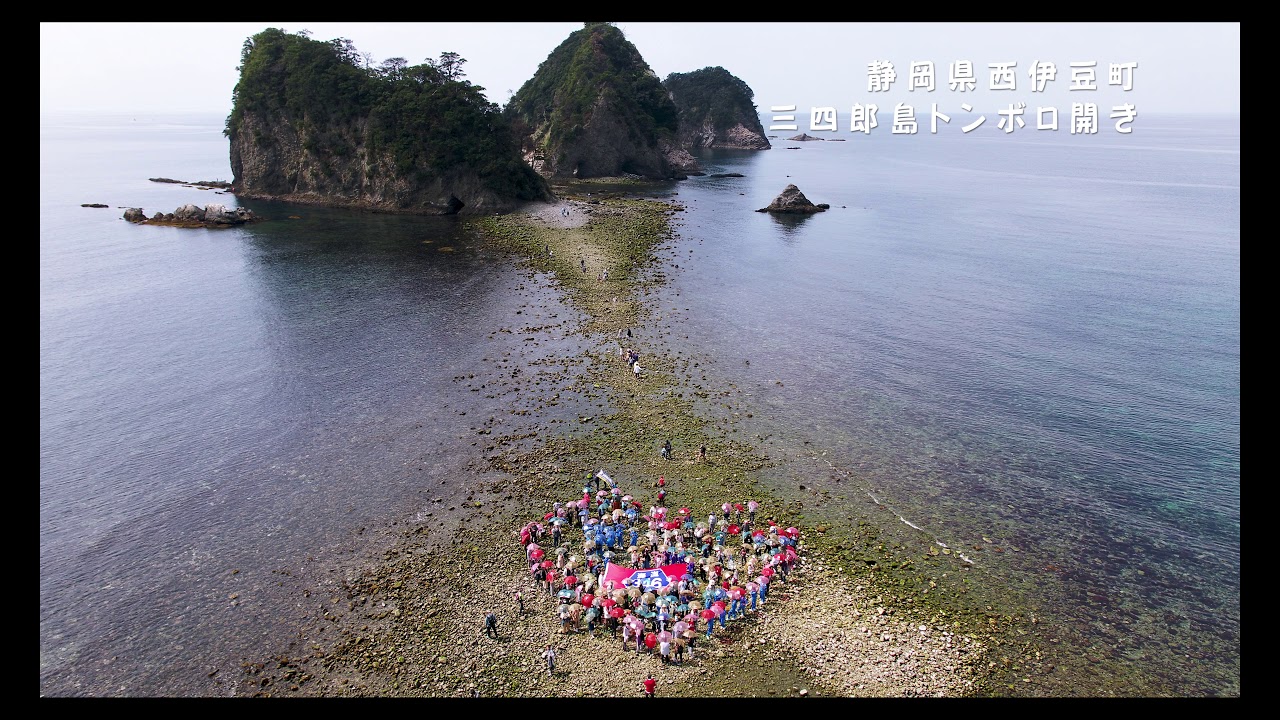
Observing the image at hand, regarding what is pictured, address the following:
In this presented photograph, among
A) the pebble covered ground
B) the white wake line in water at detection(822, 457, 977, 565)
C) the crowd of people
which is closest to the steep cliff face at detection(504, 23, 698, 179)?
the pebble covered ground

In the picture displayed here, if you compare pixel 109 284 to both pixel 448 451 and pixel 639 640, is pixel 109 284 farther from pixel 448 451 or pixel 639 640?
pixel 639 640

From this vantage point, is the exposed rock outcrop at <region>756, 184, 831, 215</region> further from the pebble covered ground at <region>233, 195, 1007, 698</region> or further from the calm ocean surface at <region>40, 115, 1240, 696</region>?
the pebble covered ground at <region>233, 195, 1007, 698</region>

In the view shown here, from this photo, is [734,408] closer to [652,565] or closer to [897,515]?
[897,515]

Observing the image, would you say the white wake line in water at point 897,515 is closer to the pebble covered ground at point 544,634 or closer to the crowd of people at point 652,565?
the pebble covered ground at point 544,634

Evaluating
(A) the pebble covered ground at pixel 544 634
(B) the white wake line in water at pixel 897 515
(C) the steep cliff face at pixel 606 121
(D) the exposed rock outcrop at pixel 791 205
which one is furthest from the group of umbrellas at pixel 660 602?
(C) the steep cliff face at pixel 606 121

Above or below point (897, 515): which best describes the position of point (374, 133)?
above

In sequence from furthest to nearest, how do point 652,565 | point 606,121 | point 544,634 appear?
point 606,121, point 652,565, point 544,634

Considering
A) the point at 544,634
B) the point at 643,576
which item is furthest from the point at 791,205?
the point at 544,634

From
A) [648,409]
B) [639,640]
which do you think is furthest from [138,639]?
[648,409]
